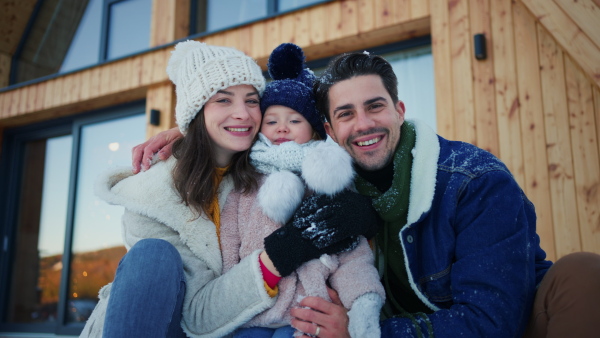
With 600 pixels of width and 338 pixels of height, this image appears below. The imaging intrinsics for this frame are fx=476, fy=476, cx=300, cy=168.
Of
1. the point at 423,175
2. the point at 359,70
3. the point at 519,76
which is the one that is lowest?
the point at 423,175

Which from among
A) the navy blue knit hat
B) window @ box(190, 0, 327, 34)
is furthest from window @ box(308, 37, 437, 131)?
the navy blue knit hat

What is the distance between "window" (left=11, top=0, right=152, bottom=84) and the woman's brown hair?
3.91 m

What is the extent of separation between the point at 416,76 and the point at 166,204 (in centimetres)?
270

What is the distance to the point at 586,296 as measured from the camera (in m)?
1.36

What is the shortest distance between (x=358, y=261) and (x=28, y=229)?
5702 millimetres

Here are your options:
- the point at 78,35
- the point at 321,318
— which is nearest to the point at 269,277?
the point at 321,318

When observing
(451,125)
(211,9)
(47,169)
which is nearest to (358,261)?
(451,125)

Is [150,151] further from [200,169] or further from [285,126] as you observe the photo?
[285,126]

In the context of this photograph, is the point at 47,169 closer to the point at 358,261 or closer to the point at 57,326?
the point at 57,326

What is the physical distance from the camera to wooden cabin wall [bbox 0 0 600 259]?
3.00 m

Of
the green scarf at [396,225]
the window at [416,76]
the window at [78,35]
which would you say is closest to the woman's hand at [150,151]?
the green scarf at [396,225]

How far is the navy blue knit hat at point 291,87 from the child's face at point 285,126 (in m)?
0.02

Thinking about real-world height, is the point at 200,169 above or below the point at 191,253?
above

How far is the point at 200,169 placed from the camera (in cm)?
194
